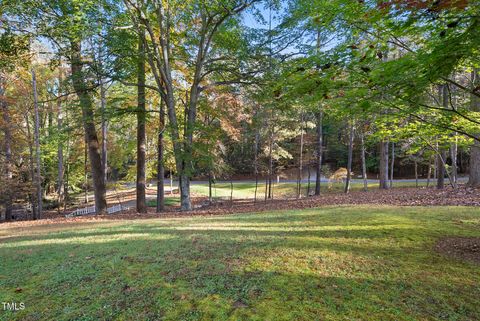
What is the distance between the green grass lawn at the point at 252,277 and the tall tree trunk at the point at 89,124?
20.1 ft

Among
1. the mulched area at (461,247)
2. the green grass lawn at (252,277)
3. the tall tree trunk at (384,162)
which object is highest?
the tall tree trunk at (384,162)

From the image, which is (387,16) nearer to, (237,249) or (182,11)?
(237,249)

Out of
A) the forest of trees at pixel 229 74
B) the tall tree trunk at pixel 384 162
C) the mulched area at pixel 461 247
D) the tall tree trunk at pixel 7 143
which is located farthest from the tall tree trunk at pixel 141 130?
the tall tree trunk at pixel 384 162

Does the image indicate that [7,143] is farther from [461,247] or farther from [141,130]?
[461,247]

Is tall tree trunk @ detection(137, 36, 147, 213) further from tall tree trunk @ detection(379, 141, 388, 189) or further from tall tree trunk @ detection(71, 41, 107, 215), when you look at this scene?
tall tree trunk @ detection(379, 141, 388, 189)

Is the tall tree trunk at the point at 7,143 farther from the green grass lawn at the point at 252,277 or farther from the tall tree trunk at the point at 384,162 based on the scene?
the tall tree trunk at the point at 384,162

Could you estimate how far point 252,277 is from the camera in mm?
3000

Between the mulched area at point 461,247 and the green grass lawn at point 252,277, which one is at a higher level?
the mulched area at point 461,247

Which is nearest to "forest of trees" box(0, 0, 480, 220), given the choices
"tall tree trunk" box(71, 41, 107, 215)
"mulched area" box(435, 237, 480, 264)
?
"tall tree trunk" box(71, 41, 107, 215)

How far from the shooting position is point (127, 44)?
9570 millimetres

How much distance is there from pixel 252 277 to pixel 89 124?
34.9 feet

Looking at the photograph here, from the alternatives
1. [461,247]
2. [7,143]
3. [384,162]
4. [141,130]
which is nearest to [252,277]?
[461,247]

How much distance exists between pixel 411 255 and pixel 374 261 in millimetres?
620

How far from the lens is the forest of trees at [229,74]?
9.74 feet
